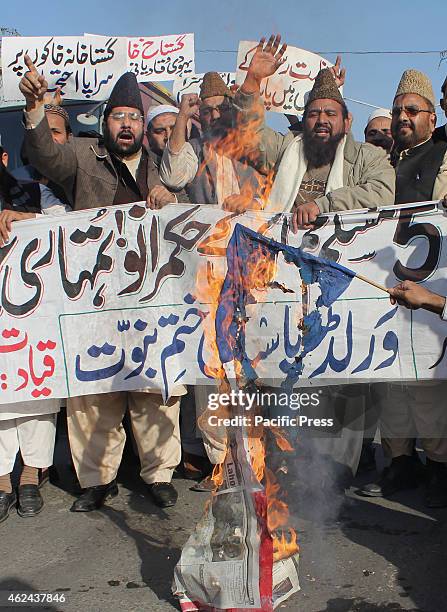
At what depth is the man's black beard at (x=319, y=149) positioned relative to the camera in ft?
15.7

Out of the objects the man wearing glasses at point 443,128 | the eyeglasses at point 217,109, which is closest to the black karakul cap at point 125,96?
the eyeglasses at point 217,109

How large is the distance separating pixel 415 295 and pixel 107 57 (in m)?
5.79

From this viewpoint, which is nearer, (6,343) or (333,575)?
(333,575)

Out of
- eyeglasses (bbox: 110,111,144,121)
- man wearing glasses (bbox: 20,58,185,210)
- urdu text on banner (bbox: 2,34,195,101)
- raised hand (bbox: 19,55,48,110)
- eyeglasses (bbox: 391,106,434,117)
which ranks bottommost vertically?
man wearing glasses (bbox: 20,58,185,210)

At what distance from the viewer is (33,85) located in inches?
171

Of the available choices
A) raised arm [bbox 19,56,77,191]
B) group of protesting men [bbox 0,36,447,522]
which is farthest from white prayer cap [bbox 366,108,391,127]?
raised arm [bbox 19,56,77,191]

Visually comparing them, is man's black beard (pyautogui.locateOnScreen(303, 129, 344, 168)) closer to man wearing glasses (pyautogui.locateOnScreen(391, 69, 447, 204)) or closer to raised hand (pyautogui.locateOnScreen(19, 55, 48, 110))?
man wearing glasses (pyautogui.locateOnScreen(391, 69, 447, 204))

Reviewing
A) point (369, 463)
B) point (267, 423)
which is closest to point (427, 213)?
point (267, 423)

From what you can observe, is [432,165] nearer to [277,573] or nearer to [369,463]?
[369,463]

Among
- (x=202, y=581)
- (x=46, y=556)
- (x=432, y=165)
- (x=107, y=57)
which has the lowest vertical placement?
(x=46, y=556)

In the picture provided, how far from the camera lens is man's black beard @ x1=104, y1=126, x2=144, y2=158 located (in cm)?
493

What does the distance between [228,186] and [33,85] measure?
4.59ft

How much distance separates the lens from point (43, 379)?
4727 mm

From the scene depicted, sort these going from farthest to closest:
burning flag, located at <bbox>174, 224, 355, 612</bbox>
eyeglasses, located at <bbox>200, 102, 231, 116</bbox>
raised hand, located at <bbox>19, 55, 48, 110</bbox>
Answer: eyeglasses, located at <bbox>200, 102, 231, 116</bbox> → raised hand, located at <bbox>19, 55, 48, 110</bbox> → burning flag, located at <bbox>174, 224, 355, 612</bbox>
